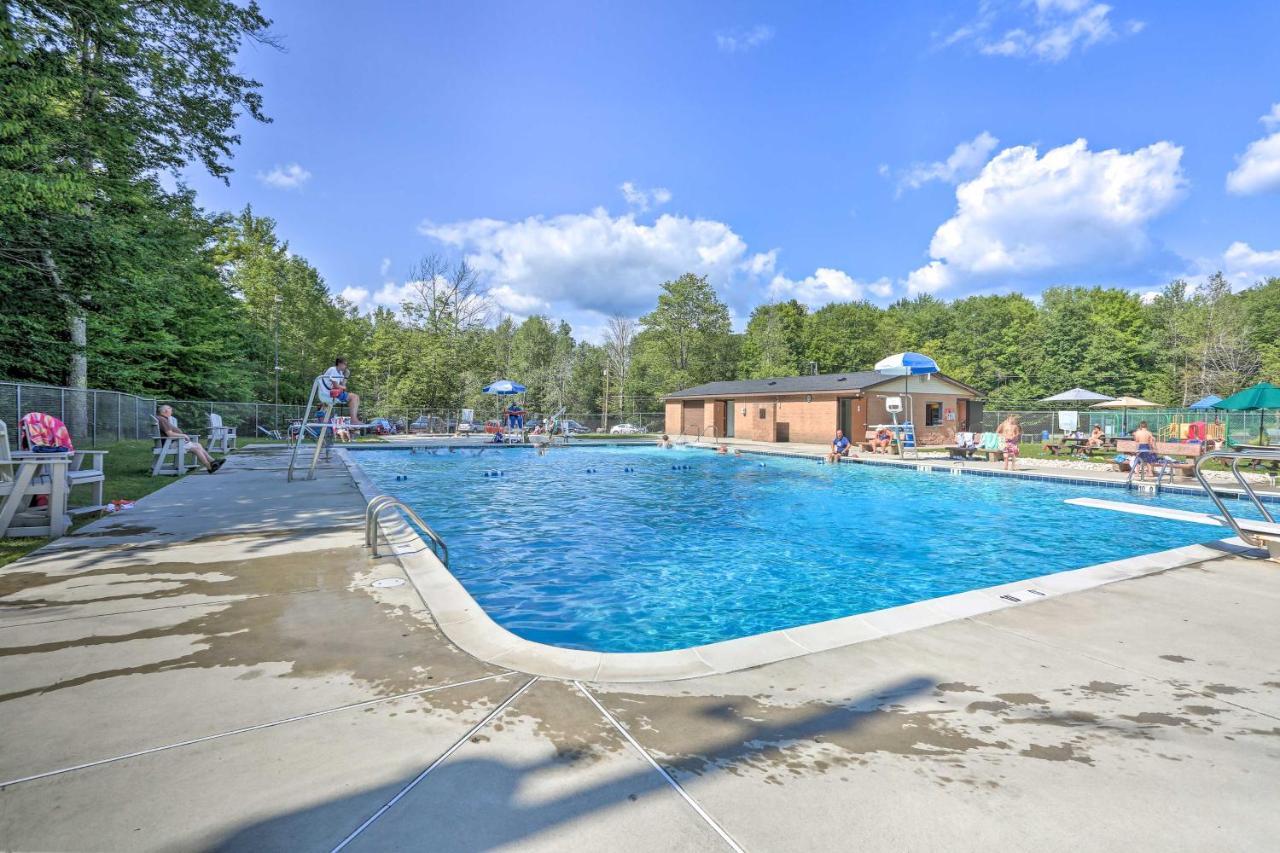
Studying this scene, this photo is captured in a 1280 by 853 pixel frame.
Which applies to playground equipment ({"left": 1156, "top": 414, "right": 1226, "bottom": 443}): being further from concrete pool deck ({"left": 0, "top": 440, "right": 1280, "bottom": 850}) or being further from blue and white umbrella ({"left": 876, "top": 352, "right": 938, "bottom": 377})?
concrete pool deck ({"left": 0, "top": 440, "right": 1280, "bottom": 850})

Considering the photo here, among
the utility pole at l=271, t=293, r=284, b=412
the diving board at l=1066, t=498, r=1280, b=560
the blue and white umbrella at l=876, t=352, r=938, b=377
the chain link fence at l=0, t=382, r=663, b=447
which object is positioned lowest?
the diving board at l=1066, t=498, r=1280, b=560

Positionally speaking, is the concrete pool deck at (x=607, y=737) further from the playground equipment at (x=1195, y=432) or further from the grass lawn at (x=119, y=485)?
the playground equipment at (x=1195, y=432)

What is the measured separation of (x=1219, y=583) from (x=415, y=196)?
2582 cm

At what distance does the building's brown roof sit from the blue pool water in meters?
11.2

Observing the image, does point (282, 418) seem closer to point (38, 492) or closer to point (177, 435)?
point (177, 435)

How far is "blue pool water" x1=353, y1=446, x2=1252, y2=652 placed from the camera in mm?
5504

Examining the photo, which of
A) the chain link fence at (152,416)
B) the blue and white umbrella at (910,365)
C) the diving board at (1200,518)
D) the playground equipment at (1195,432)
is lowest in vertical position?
the diving board at (1200,518)

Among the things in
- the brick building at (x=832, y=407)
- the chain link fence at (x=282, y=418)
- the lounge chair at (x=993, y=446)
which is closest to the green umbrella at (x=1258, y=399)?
the chain link fence at (x=282, y=418)

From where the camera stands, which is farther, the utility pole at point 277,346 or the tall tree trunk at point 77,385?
the utility pole at point 277,346

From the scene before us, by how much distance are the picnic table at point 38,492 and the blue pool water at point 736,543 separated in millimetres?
3828

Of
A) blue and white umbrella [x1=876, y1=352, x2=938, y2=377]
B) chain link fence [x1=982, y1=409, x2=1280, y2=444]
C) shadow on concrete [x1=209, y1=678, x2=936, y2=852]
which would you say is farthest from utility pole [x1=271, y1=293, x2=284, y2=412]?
chain link fence [x1=982, y1=409, x2=1280, y2=444]

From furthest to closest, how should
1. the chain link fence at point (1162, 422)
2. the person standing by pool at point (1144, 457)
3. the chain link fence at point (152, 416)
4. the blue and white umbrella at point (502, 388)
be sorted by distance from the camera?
the blue and white umbrella at point (502, 388)
the chain link fence at point (1162, 422)
the chain link fence at point (152, 416)
the person standing by pool at point (1144, 457)

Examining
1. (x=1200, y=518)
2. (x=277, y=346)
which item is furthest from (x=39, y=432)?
(x=277, y=346)

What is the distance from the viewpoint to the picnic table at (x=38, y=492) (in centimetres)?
Answer: 524
